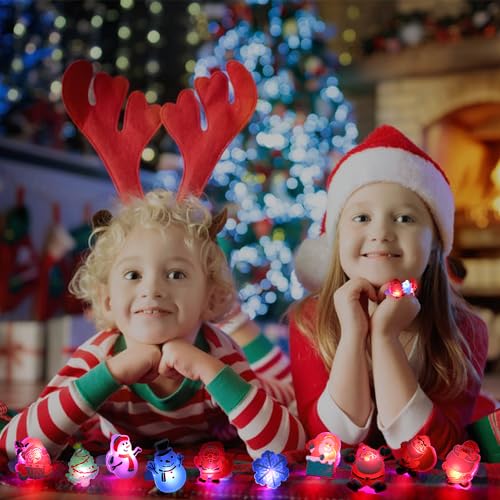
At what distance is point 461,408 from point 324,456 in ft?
0.92

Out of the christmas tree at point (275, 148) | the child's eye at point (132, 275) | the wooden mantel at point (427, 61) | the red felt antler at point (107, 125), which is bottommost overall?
the child's eye at point (132, 275)

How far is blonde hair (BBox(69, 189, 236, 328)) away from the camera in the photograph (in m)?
1.08

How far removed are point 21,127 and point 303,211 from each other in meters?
1.62

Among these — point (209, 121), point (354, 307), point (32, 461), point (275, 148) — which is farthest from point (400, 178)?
point (275, 148)

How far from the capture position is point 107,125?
1.17 meters

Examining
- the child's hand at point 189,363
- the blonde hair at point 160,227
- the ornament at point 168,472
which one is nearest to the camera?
the ornament at point 168,472

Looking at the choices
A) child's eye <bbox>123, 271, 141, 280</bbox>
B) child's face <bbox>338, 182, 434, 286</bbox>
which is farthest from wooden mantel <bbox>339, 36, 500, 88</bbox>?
child's eye <bbox>123, 271, 141, 280</bbox>

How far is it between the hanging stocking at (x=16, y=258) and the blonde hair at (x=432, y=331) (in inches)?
115

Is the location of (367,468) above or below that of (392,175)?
below

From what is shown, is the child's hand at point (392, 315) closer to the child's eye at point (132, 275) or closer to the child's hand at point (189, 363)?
the child's hand at point (189, 363)

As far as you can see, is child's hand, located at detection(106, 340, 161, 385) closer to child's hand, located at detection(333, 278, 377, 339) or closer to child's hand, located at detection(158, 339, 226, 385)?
child's hand, located at detection(158, 339, 226, 385)

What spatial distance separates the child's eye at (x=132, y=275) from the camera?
1027mm

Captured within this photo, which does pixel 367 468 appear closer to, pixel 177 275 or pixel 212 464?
pixel 212 464

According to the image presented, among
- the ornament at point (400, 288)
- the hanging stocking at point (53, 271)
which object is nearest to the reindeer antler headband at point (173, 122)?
the ornament at point (400, 288)
